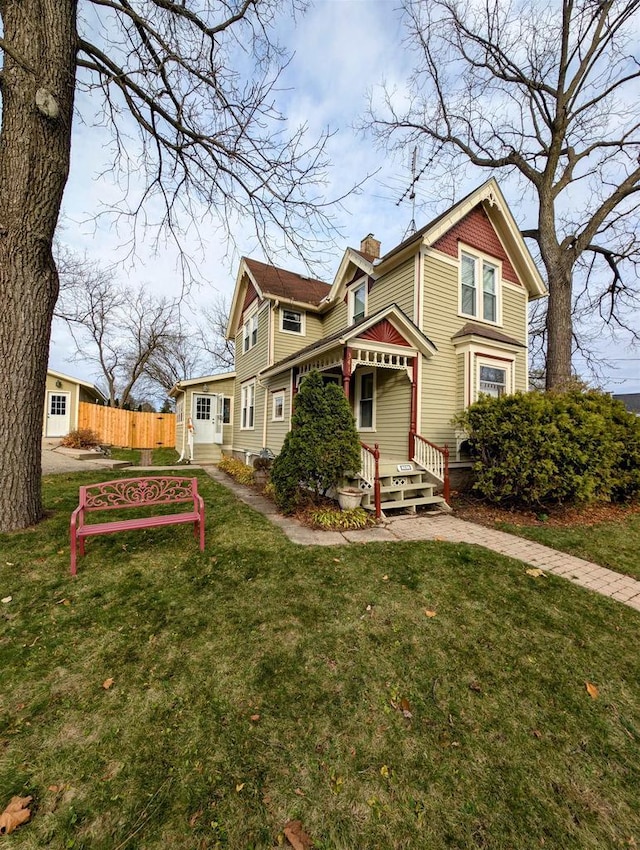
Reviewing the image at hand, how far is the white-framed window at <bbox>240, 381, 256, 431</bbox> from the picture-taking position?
529 inches

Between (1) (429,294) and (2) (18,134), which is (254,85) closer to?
(2) (18,134)

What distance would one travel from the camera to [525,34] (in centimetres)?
1166

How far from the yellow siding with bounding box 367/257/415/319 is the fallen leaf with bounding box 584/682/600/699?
25.4 ft

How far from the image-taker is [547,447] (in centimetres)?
650

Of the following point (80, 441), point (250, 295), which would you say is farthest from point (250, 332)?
point (80, 441)

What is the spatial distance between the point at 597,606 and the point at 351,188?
220 inches

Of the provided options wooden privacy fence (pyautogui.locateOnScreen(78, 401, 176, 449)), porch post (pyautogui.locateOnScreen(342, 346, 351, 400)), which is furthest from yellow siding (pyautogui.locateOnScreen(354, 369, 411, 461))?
wooden privacy fence (pyautogui.locateOnScreen(78, 401, 176, 449))

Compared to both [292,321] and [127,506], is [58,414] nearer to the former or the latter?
[292,321]

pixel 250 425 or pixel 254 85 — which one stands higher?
pixel 254 85

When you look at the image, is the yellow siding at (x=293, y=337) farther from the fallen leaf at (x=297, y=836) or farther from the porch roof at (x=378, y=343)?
the fallen leaf at (x=297, y=836)

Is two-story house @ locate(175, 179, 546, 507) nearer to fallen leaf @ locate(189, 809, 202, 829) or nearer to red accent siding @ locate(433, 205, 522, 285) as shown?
red accent siding @ locate(433, 205, 522, 285)

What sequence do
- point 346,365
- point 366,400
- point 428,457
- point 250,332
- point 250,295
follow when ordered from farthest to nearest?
point 250,295, point 250,332, point 366,400, point 428,457, point 346,365

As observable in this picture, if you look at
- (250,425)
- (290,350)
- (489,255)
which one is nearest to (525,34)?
(489,255)

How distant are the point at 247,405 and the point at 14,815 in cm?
1276
